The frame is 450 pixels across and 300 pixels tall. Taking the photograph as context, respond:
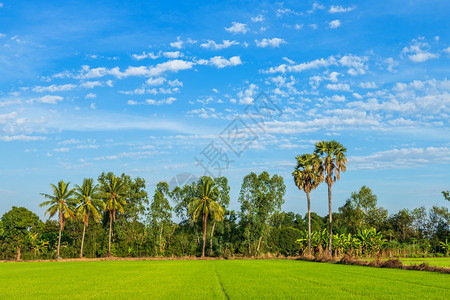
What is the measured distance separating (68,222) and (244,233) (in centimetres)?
3411

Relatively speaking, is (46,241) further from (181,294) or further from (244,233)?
(181,294)

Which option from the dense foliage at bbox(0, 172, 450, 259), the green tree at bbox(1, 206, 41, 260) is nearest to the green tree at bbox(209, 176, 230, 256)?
the dense foliage at bbox(0, 172, 450, 259)

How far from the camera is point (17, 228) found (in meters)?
68.8

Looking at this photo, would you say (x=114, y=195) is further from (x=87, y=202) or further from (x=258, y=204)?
(x=258, y=204)

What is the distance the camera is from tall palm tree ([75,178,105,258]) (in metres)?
66.4

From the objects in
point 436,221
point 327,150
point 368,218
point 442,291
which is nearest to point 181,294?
point 442,291

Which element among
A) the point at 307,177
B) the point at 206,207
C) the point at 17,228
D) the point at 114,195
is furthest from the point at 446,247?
the point at 17,228

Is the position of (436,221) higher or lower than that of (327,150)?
lower

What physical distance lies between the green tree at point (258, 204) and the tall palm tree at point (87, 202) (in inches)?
1004

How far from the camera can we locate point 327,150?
5797 cm

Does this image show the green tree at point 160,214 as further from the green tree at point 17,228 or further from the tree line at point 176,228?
the green tree at point 17,228

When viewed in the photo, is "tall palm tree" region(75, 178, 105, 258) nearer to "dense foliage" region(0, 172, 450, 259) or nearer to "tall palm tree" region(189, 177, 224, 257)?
"dense foliage" region(0, 172, 450, 259)

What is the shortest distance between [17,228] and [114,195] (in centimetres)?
1799

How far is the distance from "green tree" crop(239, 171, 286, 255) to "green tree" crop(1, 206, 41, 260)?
38.0 meters
